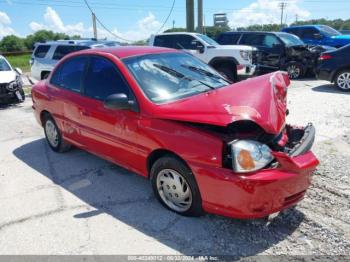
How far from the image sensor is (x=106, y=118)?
405 cm

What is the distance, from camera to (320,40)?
648 inches

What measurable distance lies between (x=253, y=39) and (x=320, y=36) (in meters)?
5.04

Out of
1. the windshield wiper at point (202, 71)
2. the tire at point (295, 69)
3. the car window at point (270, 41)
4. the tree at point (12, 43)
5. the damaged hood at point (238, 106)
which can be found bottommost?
the tree at point (12, 43)

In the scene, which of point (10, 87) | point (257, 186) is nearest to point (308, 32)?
point (10, 87)

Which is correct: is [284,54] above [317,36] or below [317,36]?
below

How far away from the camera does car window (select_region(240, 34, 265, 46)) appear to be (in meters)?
13.2

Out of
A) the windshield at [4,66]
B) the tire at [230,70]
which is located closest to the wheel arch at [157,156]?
the tire at [230,70]

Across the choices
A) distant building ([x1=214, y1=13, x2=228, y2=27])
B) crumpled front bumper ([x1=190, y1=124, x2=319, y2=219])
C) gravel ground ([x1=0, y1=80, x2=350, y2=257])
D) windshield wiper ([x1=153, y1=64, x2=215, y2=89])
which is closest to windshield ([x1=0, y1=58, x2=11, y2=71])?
gravel ground ([x1=0, y1=80, x2=350, y2=257])

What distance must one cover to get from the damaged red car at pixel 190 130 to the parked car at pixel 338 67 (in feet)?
21.9

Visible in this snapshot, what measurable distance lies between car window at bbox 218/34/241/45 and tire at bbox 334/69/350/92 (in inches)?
197

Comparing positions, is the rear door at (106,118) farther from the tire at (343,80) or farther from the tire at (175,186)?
the tire at (343,80)

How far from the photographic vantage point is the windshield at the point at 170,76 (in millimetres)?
3734

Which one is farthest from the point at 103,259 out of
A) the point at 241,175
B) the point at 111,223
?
the point at 241,175

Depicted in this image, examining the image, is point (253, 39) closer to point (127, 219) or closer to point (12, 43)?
point (127, 219)
